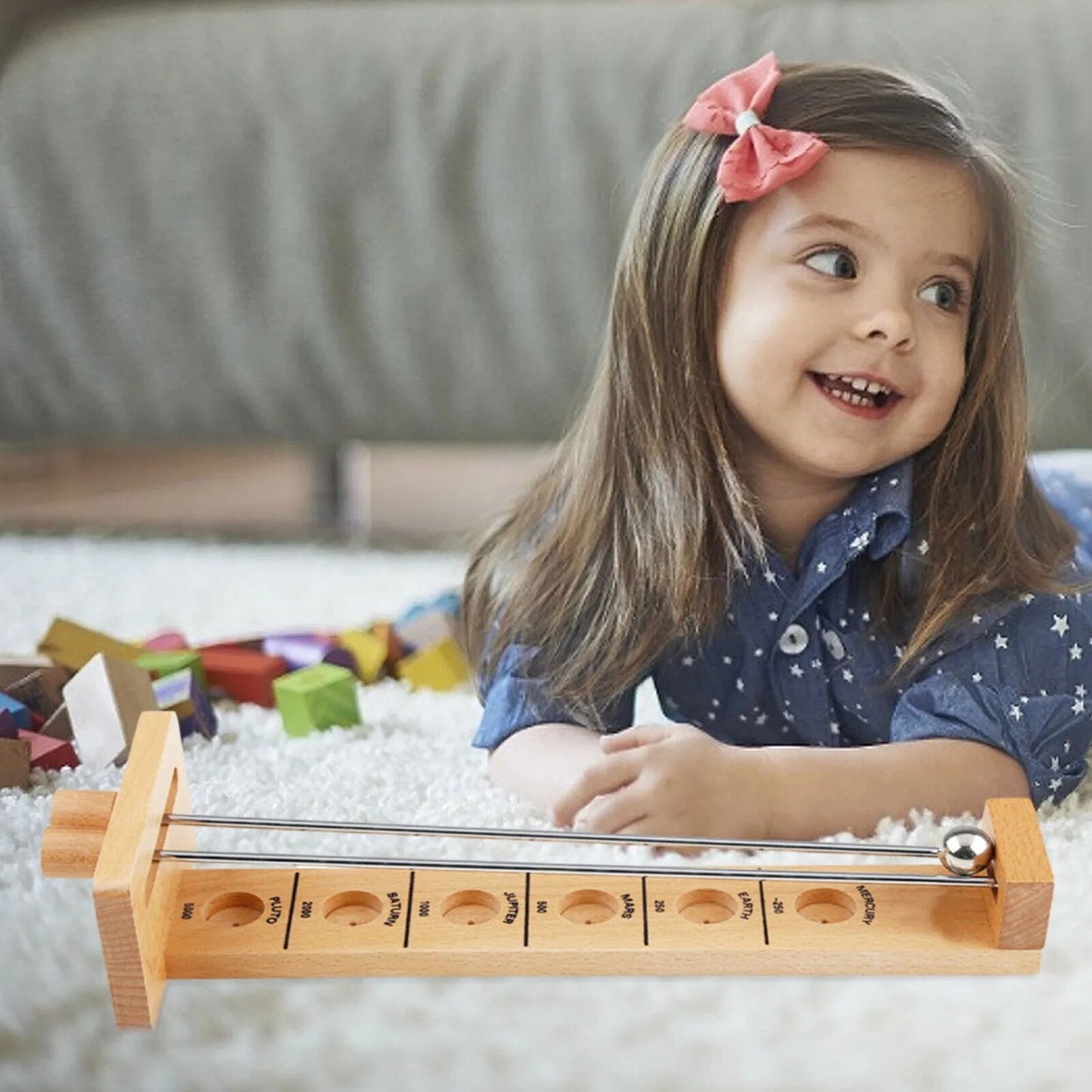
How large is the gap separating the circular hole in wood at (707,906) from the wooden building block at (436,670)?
0.97ft

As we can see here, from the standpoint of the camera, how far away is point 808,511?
629 millimetres

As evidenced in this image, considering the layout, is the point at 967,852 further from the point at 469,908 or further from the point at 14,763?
the point at 14,763

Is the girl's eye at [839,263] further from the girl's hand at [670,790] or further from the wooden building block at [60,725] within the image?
the wooden building block at [60,725]

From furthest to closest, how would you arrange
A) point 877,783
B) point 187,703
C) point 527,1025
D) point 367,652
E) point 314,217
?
point 314,217 → point 367,652 → point 187,703 → point 877,783 → point 527,1025

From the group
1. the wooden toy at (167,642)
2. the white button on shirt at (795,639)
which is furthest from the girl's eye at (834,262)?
the wooden toy at (167,642)

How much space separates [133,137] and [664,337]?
41 centimetres

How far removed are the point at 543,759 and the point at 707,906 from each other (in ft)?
0.42

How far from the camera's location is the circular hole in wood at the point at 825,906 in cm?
46

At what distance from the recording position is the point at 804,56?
696 mm

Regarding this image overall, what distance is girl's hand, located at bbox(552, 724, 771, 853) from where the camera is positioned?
514mm

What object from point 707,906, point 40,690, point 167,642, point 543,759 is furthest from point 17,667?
point 707,906

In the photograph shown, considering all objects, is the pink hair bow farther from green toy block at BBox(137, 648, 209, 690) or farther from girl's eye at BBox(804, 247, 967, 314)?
green toy block at BBox(137, 648, 209, 690)

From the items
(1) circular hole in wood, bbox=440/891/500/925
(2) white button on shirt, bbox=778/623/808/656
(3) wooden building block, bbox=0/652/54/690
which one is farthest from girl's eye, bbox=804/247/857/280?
(3) wooden building block, bbox=0/652/54/690

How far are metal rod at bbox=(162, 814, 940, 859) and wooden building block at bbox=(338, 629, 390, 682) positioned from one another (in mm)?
258
